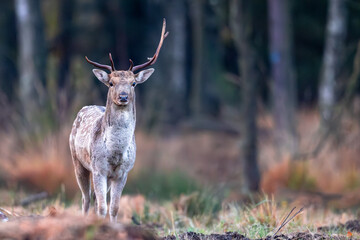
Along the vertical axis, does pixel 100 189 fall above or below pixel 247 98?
below

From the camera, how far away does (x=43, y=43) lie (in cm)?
1695

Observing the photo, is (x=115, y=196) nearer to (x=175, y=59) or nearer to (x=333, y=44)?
(x=333, y=44)

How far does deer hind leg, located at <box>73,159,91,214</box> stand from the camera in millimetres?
6648

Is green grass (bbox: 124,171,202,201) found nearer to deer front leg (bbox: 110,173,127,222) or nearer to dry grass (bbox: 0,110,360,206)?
dry grass (bbox: 0,110,360,206)

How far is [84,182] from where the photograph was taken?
6727 millimetres

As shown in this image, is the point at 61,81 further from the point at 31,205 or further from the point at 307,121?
the point at 31,205

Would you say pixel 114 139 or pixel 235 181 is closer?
pixel 114 139

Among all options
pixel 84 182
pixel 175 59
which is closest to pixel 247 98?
pixel 84 182

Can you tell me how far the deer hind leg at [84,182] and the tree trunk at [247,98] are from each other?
5076 millimetres

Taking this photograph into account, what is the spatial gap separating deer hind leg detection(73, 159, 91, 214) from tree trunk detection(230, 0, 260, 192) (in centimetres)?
508

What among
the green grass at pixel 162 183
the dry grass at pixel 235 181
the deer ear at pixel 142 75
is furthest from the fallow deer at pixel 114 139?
the green grass at pixel 162 183

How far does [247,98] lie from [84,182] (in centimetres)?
521

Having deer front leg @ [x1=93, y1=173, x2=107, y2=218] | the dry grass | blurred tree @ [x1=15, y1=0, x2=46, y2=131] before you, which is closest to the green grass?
the dry grass

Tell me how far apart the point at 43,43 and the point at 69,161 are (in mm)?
6468
